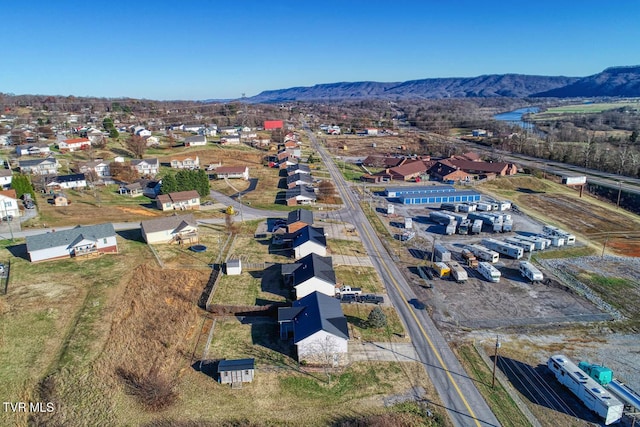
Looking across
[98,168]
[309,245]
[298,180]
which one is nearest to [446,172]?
[298,180]

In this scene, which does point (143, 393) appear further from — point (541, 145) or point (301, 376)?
point (541, 145)

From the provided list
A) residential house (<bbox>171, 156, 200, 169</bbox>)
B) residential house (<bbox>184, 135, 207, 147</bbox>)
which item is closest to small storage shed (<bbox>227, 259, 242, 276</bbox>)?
residential house (<bbox>171, 156, 200, 169</bbox>)

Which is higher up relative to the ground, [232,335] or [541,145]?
[541,145]

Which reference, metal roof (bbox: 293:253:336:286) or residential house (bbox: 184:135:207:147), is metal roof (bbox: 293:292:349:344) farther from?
residential house (bbox: 184:135:207:147)

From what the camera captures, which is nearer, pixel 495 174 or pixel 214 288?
pixel 214 288

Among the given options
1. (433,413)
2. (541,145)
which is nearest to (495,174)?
(541,145)

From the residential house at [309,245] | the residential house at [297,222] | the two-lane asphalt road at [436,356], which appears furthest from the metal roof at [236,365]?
the residential house at [297,222]
